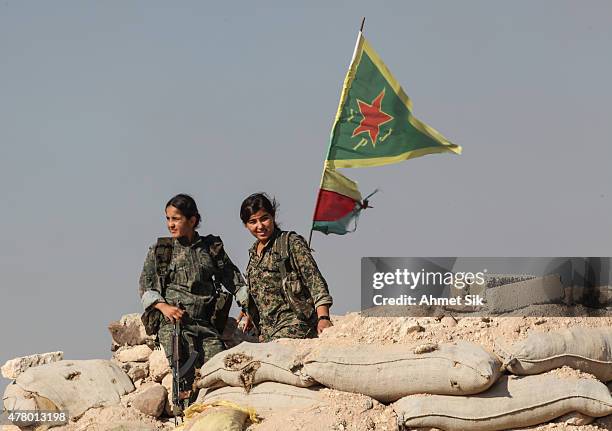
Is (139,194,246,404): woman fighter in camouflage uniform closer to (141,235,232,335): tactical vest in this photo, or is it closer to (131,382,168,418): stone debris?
(141,235,232,335): tactical vest

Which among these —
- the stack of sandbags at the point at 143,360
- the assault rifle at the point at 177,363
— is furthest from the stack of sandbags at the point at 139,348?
the assault rifle at the point at 177,363

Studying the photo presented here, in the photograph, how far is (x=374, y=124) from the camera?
26.2 feet

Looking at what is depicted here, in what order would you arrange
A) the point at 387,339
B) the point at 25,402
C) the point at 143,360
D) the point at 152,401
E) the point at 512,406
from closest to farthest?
the point at 512,406
the point at 387,339
the point at 152,401
the point at 25,402
the point at 143,360

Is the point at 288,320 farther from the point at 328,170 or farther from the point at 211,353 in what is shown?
the point at 328,170

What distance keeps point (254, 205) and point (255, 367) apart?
120 centimetres

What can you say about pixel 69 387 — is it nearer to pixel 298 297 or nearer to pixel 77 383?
pixel 77 383

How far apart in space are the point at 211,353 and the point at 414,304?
1.49 m

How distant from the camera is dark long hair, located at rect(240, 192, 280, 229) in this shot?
7371mm

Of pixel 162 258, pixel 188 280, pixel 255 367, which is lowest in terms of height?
pixel 255 367

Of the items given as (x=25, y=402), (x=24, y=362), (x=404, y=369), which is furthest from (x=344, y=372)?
(x=24, y=362)

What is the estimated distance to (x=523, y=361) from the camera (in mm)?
6273

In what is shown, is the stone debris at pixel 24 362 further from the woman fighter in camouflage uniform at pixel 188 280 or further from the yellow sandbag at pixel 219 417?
the yellow sandbag at pixel 219 417

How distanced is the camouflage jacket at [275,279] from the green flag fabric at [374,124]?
2.74 ft

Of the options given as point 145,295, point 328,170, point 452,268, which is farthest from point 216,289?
point 452,268
